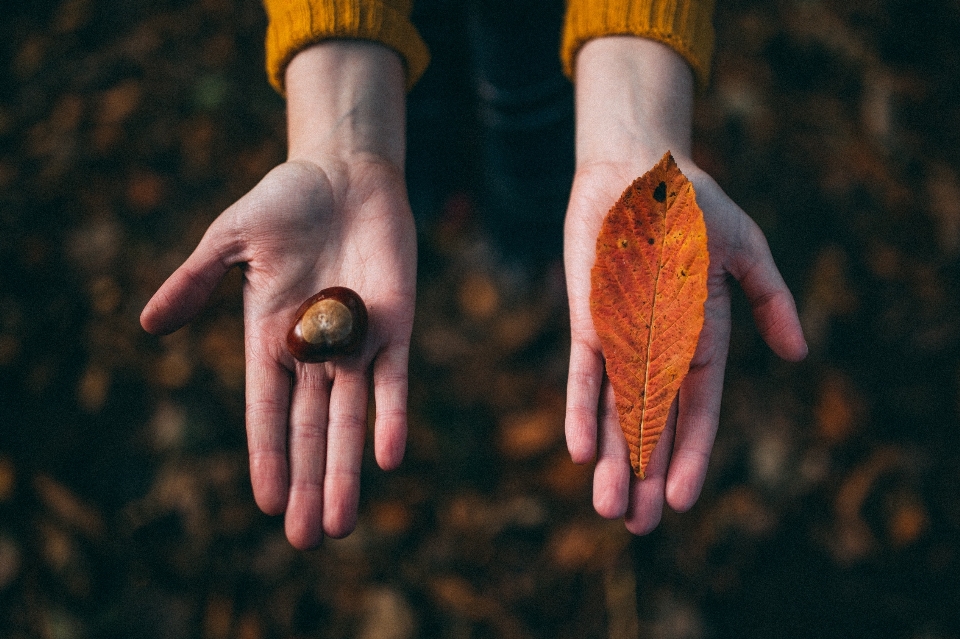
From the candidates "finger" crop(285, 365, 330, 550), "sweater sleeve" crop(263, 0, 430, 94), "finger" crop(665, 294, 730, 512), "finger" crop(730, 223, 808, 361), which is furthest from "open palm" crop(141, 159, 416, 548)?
"finger" crop(730, 223, 808, 361)

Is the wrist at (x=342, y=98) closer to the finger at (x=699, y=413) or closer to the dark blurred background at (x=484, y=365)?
the dark blurred background at (x=484, y=365)

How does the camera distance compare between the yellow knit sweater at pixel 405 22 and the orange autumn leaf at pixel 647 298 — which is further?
the yellow knit sweater at pixel 405 22

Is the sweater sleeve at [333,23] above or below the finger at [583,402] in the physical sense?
above

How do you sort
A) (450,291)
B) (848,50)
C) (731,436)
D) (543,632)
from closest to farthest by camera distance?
(543,632), (731,436), (450,291), (848,50)

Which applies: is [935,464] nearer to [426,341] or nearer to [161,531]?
[426,341]

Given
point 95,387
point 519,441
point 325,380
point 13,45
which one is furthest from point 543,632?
point 13,45

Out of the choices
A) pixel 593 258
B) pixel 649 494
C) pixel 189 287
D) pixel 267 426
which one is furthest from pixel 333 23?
pixel 649 494

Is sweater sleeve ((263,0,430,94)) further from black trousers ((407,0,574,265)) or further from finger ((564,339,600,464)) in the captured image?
finger ((564,339,600,464))

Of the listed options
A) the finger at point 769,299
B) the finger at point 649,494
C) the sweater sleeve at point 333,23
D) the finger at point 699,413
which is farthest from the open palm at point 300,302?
the finger at point 769,299
